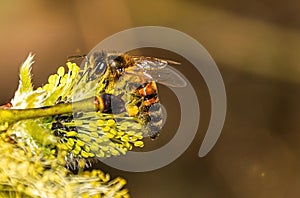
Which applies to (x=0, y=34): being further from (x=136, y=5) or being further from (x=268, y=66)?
(x=268, y=66)

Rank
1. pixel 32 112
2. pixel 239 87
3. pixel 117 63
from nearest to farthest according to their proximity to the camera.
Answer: pixel 32 112
pixel 117 63
pixel 239 87

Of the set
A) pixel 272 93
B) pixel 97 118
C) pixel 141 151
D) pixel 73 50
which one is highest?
pixel 73 50

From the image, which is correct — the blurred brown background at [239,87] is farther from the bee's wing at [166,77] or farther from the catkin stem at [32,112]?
the catkin stem at [32,112]

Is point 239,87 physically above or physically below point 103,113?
above

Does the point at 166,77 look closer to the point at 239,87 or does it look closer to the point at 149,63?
the point at 149,63

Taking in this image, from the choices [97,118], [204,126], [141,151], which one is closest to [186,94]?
[141,151]

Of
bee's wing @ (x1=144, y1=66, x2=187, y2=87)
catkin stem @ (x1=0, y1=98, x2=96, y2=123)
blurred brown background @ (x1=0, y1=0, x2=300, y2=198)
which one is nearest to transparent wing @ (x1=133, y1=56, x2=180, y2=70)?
bee's wing @ (x1=144, y1=66, x2=187, y2=87)

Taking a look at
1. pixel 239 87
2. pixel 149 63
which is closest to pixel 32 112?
pixel 149 63
